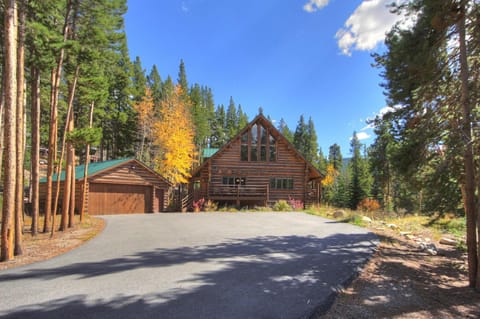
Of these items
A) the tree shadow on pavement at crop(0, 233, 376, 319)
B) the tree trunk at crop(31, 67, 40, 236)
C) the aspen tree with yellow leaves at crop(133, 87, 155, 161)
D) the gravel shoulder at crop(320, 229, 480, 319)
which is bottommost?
the gravel shoulder at crop(320, 229, 480, 319)

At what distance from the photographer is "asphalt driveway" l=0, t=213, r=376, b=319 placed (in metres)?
3.75

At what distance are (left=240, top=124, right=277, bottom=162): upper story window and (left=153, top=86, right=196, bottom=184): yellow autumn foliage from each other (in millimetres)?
5896

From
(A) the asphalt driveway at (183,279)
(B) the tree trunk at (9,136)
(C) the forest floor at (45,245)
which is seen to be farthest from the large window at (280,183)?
(B) the tree trunk at (9,136)

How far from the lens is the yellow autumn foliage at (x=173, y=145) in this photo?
80.2 feet

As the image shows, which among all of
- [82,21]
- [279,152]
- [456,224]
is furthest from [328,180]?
[82,21]

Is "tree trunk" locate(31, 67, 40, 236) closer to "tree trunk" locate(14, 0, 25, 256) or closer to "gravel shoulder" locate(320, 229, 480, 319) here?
"tree trunk" locate(14, 0, 25, 256)

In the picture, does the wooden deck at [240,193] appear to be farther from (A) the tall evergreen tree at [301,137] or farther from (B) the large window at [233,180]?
(A) the tall evergreen tree at [301,137]

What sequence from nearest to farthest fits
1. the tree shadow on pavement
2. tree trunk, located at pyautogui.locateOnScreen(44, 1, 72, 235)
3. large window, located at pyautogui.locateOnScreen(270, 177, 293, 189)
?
the tree shadow on pavement → tree trunk, located at pyautogui.locateOnScreen(44, 1, 72, 235) → large window, located at pyautogui.locateOnScreen(270, 177, 293, 189)

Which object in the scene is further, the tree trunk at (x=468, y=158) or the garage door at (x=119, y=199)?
the garage door at (x=119, y=199)

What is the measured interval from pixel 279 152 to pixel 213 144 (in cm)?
2994

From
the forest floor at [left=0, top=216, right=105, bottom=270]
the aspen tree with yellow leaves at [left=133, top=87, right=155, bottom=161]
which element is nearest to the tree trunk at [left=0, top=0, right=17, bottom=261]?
the forest floor at [left=0, top=216, right=105, bottom=270]

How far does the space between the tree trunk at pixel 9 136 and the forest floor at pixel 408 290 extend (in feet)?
26.2

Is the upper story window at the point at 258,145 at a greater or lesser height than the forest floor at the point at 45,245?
greater

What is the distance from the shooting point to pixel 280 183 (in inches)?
901
